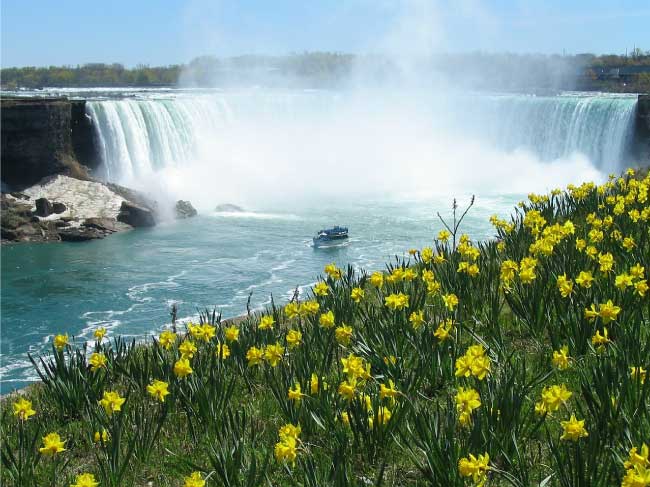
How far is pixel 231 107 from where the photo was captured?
42938 millimetres

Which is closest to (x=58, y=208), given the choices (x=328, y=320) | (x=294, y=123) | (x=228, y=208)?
(x=228, y=208)

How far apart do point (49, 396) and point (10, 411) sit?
486 millimetres

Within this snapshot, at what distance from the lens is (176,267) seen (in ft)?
70.9

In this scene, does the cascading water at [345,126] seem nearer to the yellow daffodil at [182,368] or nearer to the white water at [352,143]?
the white water at [352,143]

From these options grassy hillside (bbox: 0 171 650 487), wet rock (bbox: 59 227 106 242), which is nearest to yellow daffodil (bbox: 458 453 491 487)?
grassy hillside (bbox: 0 171 650 487)

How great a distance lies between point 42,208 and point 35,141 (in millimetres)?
5564

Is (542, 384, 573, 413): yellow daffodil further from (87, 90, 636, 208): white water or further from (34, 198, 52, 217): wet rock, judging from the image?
(87, 90, 636, 208): white water

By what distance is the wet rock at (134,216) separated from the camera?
28.5 m

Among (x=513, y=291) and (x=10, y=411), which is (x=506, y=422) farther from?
(x=10, y=411)

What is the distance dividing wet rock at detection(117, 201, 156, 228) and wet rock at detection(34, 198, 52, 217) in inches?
101

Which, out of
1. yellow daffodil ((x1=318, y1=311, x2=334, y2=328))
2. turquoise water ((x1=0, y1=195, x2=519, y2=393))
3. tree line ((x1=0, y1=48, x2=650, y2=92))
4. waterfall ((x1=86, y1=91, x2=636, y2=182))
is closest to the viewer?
yellow daffodil ((x1=318, y1=311, x2=334, y2=328))

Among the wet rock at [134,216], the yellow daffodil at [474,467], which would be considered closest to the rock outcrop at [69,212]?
the wet rock at [134,216]

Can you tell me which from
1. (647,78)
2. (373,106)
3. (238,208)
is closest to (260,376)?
(238,208)

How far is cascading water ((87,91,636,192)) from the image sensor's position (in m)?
35.1
